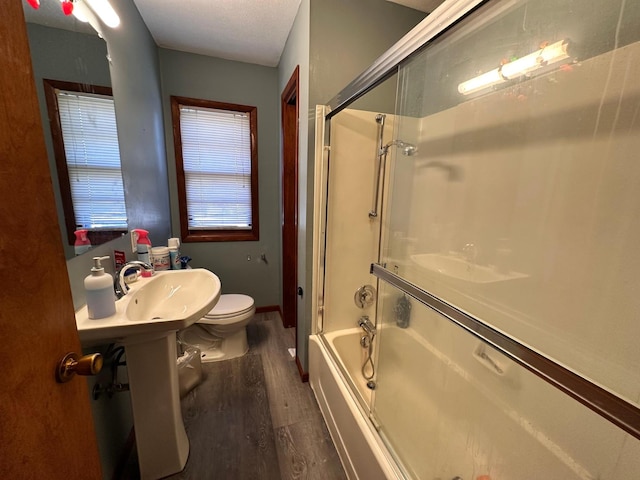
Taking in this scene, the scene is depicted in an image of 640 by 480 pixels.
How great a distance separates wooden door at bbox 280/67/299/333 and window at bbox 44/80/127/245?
1086 mm

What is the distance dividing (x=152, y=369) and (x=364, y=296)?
4.17 ft

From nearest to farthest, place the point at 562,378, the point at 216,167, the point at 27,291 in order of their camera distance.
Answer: the point at 27,291 → the point at 562,378 → the point at 216,167

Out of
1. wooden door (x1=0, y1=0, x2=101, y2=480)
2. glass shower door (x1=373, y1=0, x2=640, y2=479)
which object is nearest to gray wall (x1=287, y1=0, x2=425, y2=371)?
glass shower door (x1=373, y1=0, x2=640, y2=479)

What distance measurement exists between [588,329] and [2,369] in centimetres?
151

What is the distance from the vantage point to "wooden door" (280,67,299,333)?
6.78 ft

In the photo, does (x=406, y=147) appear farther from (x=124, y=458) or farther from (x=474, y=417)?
(x=124, y=458)

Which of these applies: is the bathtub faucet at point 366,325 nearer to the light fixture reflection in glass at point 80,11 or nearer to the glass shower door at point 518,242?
the glass shower door at point 518,242

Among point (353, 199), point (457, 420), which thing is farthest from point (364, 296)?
point (457, 420)

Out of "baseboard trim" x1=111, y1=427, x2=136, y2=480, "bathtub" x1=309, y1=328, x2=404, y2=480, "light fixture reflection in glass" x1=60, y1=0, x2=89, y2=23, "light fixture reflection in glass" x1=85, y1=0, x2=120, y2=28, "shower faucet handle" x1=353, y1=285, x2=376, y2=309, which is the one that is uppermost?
"light fixture reflection in glass" x1=85, y1=0, x2=120, y2=28

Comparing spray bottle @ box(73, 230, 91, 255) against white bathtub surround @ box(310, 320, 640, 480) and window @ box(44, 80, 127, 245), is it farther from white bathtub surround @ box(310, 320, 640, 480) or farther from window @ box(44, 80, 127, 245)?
white bathtub surround @ box(310, 320, 640, 480)

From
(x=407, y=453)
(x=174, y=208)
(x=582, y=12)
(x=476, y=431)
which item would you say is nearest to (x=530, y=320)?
(x=476, y=431)

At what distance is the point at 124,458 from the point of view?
1.25 m

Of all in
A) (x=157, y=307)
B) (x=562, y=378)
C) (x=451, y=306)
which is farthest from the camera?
(x=157, y=307)

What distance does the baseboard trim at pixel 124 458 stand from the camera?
1176mm
